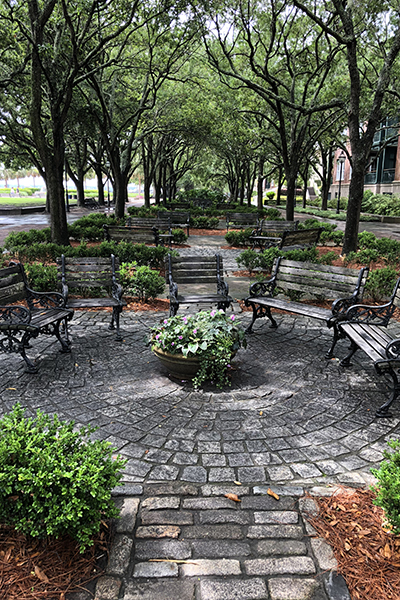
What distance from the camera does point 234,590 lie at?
217 centimetres

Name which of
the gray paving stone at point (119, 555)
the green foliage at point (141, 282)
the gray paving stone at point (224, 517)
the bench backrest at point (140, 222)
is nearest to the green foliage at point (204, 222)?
the bench backrest at point (140, 222)

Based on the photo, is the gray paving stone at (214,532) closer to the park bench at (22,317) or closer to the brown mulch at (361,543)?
the brown mulch at (361,543)

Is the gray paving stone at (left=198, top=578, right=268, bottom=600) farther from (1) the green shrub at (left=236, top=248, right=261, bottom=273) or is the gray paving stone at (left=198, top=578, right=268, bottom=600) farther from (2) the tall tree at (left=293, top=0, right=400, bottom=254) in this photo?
(2) the tall tree at (left=293, top=0, right=400, bottom=254)

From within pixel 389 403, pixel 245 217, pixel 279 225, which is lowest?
pixel 389 403

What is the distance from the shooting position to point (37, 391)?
4.43 meters

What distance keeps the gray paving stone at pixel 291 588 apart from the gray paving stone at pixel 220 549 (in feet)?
0.77

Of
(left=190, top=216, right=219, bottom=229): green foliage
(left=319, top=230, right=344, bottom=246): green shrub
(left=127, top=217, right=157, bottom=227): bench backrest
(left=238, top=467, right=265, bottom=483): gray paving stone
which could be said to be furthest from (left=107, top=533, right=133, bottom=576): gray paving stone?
(left=190, top=216, right=219, bottom=229): green foliage

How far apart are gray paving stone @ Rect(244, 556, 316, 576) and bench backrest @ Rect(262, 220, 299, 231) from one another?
1287 cm

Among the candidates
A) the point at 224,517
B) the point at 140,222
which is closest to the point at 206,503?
the point at 224,517

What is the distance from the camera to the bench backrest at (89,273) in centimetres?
650

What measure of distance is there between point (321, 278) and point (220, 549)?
4.51 meters

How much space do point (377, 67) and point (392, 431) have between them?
1883 centimetres

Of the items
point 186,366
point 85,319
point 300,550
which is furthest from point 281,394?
point 85,319

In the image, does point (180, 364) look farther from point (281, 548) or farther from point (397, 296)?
point (397, 296)
